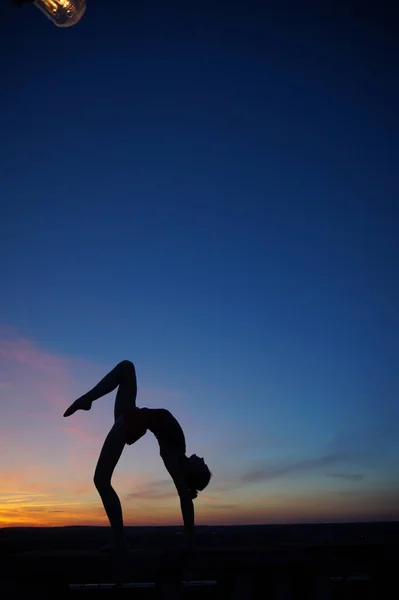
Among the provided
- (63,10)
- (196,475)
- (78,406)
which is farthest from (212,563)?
(63,10)

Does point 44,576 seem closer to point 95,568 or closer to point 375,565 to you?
point 95,568

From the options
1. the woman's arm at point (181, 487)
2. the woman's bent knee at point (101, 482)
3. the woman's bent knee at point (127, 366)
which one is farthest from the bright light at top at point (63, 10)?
the woman's arm at point (181, 487)

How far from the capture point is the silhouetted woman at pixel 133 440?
4926mm

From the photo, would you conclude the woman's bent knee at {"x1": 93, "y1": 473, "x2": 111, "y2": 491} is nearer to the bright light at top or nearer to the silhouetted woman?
the silhouetted woman

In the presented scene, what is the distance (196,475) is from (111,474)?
0.89 meters

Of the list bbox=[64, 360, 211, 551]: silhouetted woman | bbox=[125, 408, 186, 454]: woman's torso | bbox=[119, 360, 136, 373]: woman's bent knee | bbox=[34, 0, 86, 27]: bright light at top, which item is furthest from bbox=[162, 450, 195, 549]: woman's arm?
bbox=[34, 0, 86, 27]: bright light at top

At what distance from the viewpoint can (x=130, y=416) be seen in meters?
5.17

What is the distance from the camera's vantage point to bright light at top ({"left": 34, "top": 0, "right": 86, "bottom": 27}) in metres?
2.99

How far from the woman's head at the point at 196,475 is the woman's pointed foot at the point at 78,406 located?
1.23m

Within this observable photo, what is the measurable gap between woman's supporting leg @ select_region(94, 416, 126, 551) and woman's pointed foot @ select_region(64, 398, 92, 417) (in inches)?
14.4

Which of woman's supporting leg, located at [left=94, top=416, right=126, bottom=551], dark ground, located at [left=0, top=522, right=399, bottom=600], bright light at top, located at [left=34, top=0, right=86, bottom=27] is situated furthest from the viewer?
woman's supporting leg, located at [left=94, top=416, right=126, bottom=551]

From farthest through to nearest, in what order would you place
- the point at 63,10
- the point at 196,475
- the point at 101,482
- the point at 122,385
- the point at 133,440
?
the point at 122,385
the point at 196,475
the point at 133,440
the point at 101,482
the point at 63,10

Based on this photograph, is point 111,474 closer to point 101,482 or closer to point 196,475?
point 101,482

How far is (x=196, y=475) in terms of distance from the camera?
524 centimetres
